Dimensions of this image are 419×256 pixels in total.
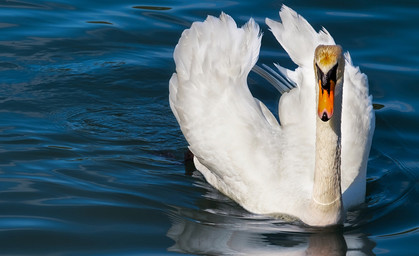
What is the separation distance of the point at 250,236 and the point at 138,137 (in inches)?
98.7

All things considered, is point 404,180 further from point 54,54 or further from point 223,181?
point 54,54

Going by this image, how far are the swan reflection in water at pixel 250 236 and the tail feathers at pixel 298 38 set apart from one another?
1689 millimetres

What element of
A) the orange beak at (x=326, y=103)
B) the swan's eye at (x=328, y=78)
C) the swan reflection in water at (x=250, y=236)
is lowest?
the swan reflection in water at (x=250, y=236)

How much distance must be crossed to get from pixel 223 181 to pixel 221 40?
1.33 m

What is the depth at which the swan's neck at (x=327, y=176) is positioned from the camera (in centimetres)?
756

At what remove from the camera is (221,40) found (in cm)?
863

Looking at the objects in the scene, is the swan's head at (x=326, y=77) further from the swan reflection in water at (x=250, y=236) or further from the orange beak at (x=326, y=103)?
the swan reflection in water at (x=250, y=236)

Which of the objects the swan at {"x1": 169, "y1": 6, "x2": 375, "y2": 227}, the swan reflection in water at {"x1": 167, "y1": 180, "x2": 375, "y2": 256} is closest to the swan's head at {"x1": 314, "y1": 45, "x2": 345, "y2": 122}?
the swan at {"x1": 169, "y1": 6, "x2": 375, "y2": 227}

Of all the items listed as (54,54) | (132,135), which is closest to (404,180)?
(132,135)

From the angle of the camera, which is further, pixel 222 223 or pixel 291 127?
pixel 291 127

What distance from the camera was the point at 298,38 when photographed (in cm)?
900

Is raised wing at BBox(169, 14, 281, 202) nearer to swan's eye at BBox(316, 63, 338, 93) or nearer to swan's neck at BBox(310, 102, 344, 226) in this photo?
swan's neck at BBox(310, 102, 344, 226)

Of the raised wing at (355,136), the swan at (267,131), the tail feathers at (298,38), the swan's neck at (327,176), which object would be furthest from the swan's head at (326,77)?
the tail feathers at (298,38)

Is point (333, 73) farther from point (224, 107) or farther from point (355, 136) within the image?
point (224, 107)
